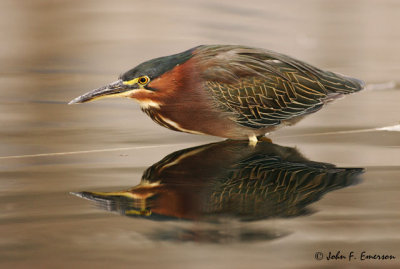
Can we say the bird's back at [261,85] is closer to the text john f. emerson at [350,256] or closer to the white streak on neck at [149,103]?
the white streak on neck at [149,103]

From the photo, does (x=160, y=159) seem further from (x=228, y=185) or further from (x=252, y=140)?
(x=252, y=140)

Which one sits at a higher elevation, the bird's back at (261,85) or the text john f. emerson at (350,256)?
the bird's back at (261,85)

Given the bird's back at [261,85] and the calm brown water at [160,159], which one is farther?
the bird's back at [261,85]

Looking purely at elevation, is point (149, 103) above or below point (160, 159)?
above

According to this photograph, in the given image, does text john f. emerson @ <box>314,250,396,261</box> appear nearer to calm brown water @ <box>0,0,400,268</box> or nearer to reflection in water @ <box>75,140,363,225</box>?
calm brown water @ <box>0,0,400,268</box>

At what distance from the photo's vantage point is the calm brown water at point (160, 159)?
340cm

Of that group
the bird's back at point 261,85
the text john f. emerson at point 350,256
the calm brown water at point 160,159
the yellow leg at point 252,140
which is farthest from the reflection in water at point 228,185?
the text john f. emerson at point 350,256

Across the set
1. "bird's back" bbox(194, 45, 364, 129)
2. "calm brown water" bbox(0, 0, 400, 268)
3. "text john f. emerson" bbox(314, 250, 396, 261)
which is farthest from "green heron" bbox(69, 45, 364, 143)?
"text john f. emerson" bbox(314, 250, 396, 261)

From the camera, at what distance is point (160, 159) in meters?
4.80

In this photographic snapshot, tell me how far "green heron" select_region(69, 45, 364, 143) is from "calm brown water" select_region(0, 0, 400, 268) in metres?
0.18

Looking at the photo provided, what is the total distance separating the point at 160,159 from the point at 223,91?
2.12 feet

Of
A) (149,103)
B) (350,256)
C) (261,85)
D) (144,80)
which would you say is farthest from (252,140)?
(350,256)

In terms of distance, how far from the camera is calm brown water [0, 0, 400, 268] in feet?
11.1

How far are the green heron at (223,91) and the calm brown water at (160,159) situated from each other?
0.18 m
